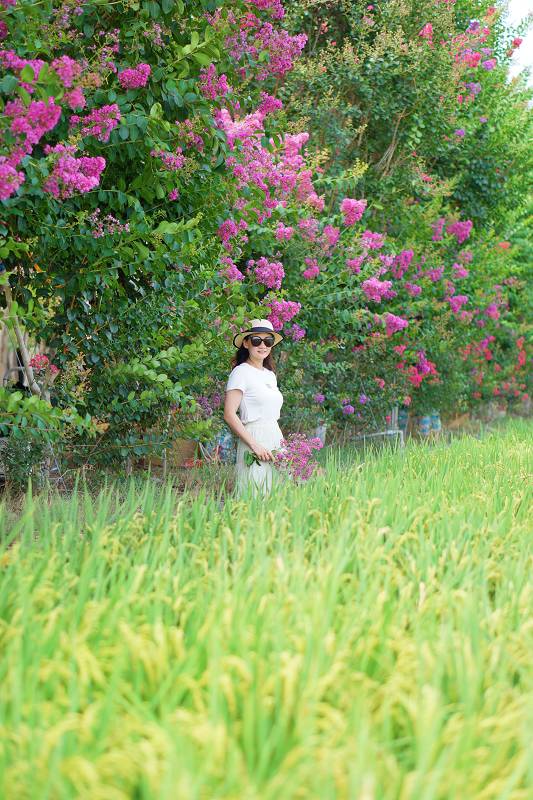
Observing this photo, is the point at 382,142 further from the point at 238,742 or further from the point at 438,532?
the point at 238,742

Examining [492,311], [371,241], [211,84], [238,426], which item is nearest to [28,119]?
[211,84]

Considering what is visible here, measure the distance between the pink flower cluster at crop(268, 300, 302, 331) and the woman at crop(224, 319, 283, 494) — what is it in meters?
0.74

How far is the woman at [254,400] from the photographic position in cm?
580

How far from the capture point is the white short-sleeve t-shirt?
230 inches

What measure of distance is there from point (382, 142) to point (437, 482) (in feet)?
19.9

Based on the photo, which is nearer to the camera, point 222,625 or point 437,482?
point 222,625

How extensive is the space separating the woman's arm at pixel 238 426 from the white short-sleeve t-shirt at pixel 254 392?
5cm

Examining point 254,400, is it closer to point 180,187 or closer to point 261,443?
point 261,443

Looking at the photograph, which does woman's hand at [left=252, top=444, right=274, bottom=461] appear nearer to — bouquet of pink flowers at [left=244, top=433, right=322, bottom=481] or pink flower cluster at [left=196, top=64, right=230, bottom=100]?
bouquet of pink flowers at [left=244, top=433, right=322, bottom=481]

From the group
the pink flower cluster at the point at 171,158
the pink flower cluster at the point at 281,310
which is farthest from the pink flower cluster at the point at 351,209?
the pink flower cluster at the point at 171,158

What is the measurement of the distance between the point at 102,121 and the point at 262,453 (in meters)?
2.16

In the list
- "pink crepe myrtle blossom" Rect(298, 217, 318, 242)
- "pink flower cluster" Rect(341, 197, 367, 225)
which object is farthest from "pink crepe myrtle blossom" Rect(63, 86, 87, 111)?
"pink flower cluster" Rect(341, 197, 367, 225)

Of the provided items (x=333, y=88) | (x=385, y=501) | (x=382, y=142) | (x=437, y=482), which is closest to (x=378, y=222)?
(x=382, y=142)

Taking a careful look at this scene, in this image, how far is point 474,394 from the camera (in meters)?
15.3
